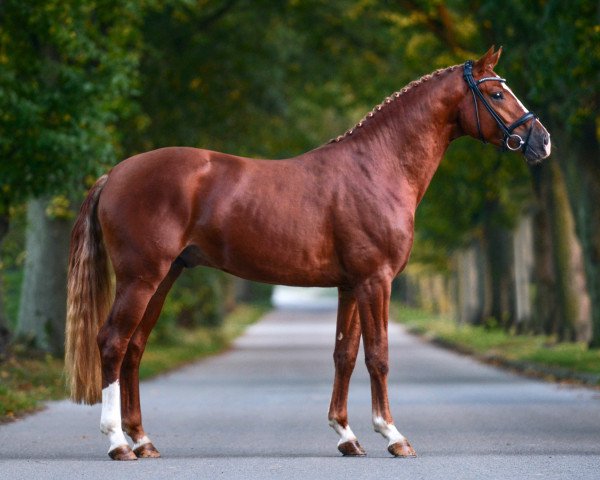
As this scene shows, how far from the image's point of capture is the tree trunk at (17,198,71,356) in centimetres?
2259

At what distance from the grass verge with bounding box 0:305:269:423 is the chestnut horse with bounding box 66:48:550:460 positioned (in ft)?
10.3

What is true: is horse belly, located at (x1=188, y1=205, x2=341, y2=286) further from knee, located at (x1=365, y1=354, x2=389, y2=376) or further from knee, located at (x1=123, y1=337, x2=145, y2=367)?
knee, located at (x1=123, y1=337, x2=145, y2=367)

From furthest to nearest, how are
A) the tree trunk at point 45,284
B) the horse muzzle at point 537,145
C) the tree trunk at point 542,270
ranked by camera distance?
the tree trunk at point 542,270 → the tree trunk at point 45,284 → the horse muzzle at point 537,145

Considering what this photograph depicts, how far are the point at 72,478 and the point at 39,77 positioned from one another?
39.1ft

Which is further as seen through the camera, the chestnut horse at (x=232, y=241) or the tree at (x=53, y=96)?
the tree at (x=53, y=96)

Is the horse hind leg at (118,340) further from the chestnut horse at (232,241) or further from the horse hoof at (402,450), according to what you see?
the horse hoof at (402,450)

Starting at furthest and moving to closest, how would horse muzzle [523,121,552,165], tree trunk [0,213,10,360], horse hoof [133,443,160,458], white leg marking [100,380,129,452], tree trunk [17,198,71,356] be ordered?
tree trunk [17,198,71,356], tree trunk [0,213,10,360], horse muzzle [523,121,552,165], horse hoof [133,443,160,458], white leg marking [100,380,129,452]

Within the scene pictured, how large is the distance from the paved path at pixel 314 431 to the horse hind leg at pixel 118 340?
0.21 metres

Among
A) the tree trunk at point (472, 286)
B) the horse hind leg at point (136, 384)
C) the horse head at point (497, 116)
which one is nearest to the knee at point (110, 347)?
the horse hind leg at point (136, 384)

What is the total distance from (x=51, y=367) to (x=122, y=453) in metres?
10.8

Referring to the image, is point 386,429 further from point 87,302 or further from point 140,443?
point 87,302

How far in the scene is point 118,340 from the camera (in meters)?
9.67

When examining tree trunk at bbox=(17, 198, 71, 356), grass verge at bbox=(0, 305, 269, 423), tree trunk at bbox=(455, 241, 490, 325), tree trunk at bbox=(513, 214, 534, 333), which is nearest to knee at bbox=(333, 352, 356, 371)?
grass verge at bbox=(0, 305, 269, 423)

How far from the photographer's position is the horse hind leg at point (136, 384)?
32.4 feet
